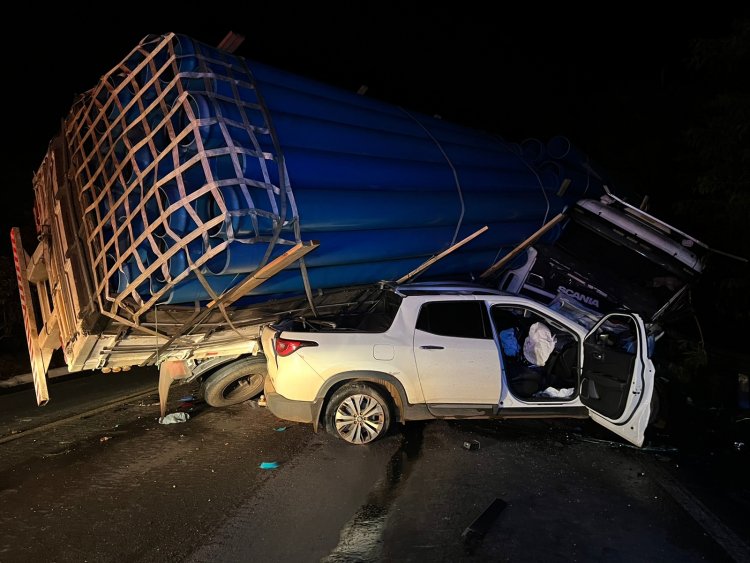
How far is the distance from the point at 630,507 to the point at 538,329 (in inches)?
91.0

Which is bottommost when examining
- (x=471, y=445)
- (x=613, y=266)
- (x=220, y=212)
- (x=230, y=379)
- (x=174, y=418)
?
(x=471, y=445)

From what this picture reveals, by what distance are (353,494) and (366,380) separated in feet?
3.85

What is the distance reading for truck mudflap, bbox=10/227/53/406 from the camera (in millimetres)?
5613

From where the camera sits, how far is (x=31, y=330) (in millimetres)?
5891

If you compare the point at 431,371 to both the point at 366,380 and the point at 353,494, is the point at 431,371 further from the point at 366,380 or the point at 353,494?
the point at 353,494

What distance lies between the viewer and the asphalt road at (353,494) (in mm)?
3459

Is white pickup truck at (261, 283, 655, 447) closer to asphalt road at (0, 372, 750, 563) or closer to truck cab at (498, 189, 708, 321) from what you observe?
asphalt road at (0, 372, 750, 563)

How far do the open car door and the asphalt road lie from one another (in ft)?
1.13

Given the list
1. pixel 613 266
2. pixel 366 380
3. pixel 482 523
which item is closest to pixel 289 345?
pixel 366 380

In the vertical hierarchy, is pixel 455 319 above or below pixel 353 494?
above

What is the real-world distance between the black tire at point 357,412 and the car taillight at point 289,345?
23.4 inches

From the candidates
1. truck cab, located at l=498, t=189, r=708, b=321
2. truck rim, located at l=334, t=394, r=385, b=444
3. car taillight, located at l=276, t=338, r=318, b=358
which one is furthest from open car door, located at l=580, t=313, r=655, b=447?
car taillight, located at l=276, t=338, r=318, b=358

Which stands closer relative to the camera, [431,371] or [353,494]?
[353,494]

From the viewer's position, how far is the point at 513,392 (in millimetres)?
5301
